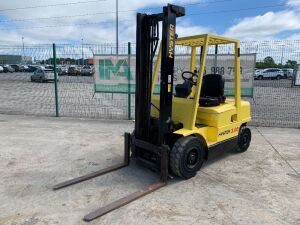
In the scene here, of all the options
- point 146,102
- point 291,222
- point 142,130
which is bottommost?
point 291,222

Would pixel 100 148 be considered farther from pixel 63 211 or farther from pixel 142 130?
pixel 63 211

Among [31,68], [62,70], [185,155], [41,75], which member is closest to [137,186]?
[185,155]

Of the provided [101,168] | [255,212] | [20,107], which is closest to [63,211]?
[101,168]

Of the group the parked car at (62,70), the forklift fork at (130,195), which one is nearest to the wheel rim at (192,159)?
the forklift fork at (130,195)

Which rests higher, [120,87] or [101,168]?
[120,87]

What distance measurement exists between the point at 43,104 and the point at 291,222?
1102cm

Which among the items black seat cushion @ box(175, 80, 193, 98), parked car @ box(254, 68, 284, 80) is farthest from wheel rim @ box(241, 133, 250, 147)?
parked car @ box(254, 68, 284, 80)

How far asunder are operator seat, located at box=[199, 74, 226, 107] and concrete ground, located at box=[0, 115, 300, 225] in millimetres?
1190

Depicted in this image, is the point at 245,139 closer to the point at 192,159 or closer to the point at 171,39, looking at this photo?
the point at 192,159

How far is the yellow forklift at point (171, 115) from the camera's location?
4.34m

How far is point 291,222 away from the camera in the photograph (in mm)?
3406

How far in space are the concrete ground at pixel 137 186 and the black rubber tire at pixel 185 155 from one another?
17cm

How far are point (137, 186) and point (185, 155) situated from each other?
881 mm

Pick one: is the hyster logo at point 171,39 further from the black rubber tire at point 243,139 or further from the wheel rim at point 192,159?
the black rubber tire at point 243,139
